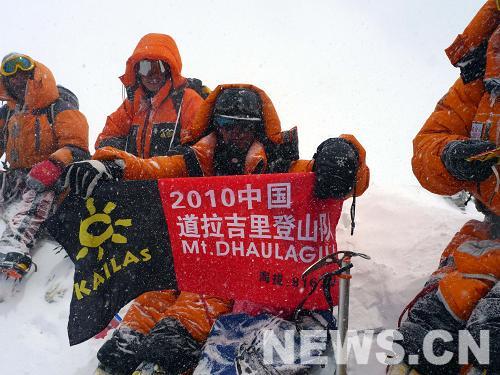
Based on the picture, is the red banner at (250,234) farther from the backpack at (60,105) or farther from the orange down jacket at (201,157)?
the backpack at (60,105)

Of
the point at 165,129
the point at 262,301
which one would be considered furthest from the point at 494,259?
the point at 165,129

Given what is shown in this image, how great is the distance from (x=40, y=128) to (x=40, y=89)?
48 centimetres

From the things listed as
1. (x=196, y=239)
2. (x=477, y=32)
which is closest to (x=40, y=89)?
(x=196, y=239)

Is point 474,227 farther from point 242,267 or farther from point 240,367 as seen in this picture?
point 240,367

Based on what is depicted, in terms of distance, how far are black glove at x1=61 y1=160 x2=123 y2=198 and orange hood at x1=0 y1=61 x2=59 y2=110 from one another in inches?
123

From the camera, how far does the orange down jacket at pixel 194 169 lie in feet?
8.79

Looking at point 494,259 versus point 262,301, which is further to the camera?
point 262,301

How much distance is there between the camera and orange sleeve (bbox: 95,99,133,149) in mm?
5031

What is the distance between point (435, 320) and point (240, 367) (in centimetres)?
103

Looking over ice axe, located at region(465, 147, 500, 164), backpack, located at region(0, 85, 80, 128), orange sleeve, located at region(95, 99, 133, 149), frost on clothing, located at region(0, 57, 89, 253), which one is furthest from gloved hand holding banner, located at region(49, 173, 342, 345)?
backpack, located at region(0, 85, 80, 128)

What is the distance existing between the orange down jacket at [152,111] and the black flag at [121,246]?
190cm

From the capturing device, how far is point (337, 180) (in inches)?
→ 93.8

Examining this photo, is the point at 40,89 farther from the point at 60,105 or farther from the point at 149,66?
the point at 149,66

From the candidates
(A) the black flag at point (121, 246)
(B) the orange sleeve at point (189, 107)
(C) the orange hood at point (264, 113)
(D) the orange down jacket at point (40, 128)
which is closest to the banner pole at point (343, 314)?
(A) the black flag at point (121, 246)
